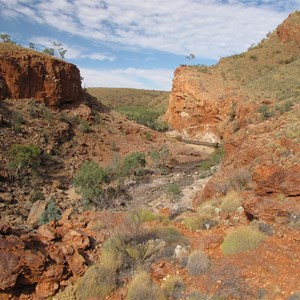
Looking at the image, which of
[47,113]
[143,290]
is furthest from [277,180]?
[47,113]

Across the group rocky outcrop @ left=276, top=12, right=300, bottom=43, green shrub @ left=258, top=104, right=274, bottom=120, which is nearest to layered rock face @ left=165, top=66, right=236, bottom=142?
green shrub @ left=258, top=104, right=274, bottom=120

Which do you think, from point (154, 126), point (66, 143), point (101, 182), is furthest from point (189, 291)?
point (154, 126)

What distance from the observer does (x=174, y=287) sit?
20.2ft

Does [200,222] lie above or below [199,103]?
below

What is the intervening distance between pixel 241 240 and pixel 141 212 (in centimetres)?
344

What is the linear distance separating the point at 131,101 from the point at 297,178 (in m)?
89.1

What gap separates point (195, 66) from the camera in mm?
56312

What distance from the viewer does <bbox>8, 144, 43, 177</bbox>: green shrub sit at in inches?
954

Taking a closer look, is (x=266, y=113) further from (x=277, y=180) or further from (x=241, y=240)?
(x=241, y=240)

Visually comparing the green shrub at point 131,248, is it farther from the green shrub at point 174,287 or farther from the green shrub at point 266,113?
the green shrub at point 266,113

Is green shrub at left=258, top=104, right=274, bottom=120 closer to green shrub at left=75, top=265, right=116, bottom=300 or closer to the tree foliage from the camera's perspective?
the tree foliage

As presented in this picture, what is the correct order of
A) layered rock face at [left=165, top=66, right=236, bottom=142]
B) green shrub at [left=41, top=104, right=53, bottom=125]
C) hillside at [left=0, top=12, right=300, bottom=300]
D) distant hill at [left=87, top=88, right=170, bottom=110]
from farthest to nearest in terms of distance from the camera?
distant hill at [left=87, top=88, right=170, bottom=110], layered rock face at [left=165, top=66, right=236, bottom=142], green shrub at [left=41, top=104, right=53, bottom=125], hillside at [left=0, top=12, right=300, bottom=300]

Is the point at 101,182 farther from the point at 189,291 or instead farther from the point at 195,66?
the point at 195,66

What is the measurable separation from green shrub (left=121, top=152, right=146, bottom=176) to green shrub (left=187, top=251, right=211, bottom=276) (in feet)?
68.7
